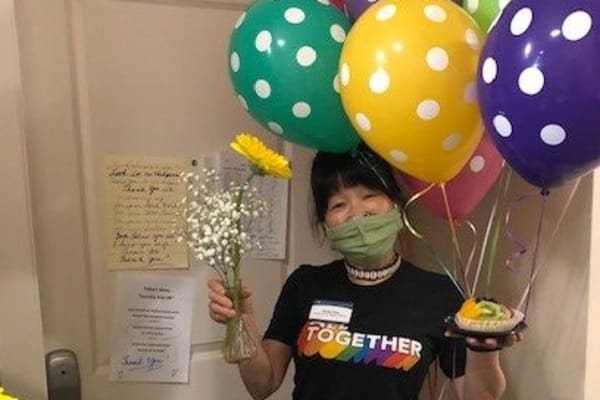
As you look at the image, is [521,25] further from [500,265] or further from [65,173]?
[65,173]

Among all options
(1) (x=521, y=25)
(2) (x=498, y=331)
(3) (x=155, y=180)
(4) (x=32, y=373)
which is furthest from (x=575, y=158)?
(4) (x=32, y=373)

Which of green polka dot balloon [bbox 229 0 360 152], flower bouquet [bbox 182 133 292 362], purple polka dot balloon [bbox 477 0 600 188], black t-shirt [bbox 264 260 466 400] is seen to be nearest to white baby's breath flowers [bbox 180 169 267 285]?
flower bouquet [bbox 182 133 292 362]

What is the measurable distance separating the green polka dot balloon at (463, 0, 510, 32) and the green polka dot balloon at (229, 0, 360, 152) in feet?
0.67

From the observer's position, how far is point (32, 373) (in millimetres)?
1217

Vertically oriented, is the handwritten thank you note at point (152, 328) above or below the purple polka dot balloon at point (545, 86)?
below

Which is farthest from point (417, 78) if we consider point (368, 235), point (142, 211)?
point (142, 211)

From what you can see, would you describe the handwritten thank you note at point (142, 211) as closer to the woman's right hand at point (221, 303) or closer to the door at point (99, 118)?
the door at point (99, 118)

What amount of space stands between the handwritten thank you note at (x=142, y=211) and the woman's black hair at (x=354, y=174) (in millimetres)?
301

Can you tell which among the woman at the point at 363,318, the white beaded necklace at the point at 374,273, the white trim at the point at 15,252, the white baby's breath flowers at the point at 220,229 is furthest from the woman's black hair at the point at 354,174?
the white trim at the point at 15,252

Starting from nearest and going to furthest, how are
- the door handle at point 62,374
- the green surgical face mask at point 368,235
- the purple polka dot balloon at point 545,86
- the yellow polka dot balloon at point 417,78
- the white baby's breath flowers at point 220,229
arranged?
the purple polka dot balloon at point 545,86, the yellow polka dot balloon at point 417,78, the white baby's breath flowers at point 220,229, the green surgical face mask at point 368,235, the door handle at point 62,374

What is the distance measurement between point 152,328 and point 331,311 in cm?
39

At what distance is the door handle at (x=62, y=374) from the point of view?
1.31m

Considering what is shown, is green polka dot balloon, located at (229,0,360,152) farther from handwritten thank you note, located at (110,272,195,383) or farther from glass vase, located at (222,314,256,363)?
handwritten thank you note, located at (110,272,195,383)

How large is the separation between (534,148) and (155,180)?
786mm
